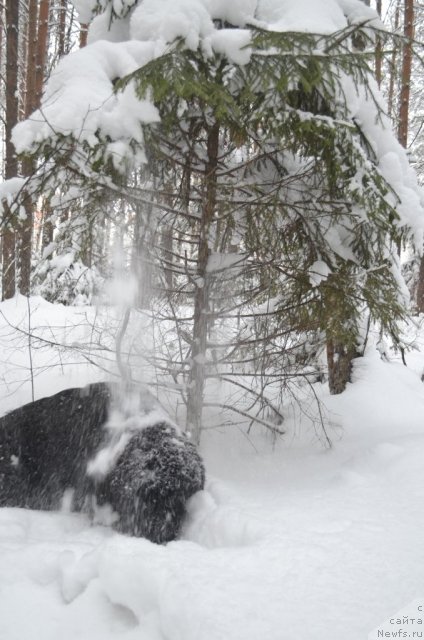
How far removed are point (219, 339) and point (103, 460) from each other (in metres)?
1.74

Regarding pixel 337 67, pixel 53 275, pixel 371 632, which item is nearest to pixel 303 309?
pixel 337 67

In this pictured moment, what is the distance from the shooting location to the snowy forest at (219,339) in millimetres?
2559

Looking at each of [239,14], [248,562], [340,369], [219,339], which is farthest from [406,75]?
[248,562]

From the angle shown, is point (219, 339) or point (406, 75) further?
point (406, 75)

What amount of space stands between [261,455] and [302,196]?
102 inches

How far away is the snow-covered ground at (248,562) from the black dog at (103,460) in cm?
20

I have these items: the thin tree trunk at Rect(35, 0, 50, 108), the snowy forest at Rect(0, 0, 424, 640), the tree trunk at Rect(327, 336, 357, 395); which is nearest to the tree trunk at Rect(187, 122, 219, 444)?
the snowy forest at Rect(0, 0, 424, 640)

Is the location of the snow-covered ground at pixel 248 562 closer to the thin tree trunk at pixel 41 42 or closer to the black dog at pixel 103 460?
the black dog at pixel 103 460

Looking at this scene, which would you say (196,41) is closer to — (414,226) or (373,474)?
(414,226)

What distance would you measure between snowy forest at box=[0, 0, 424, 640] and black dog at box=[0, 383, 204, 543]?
0.02m

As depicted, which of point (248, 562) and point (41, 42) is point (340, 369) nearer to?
point (248, 562)

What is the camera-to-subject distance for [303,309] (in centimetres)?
448

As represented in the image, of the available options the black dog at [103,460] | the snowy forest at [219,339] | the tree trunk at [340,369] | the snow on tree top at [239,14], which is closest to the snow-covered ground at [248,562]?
the snowy forest at [219,339]

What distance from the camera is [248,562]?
2.71 metres
